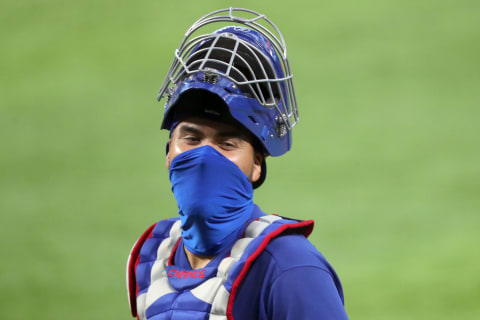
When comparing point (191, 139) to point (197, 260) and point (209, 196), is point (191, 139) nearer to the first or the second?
point (209, 196)

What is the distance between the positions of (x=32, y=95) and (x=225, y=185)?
238 cm

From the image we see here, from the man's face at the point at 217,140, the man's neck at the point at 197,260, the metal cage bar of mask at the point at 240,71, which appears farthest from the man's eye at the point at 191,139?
the man's neck at the point at 197,260

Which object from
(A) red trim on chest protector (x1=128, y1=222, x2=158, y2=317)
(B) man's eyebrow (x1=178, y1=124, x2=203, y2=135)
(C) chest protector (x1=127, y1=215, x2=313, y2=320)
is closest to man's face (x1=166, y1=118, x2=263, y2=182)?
(B) man's eyebrow (x1=178, y1=124, x2=203, y2=135)

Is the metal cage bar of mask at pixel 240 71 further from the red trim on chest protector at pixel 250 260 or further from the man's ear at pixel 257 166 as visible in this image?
the red trim on chest protector at pixel 250 260

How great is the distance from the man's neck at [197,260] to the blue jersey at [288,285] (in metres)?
0.04

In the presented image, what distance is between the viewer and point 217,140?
1.60 metres

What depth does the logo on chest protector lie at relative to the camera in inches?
62.6

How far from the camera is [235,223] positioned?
160 centimetres

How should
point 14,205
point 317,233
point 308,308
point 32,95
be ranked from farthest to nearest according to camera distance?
point 32,95
point 14,205
point 317,233
point 308,308

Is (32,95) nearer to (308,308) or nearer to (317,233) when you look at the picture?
(317,233)

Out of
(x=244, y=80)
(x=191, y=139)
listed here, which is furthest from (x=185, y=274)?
(x=244, y=80)

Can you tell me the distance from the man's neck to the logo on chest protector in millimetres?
27

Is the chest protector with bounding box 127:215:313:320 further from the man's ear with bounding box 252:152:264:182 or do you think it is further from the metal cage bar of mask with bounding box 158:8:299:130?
the metal cage bar of mask with bounding box 158:8:299:130

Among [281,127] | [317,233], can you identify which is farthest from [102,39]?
[281,127]
